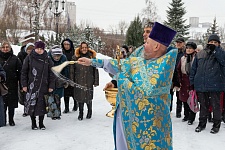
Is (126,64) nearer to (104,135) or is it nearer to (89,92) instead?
(104,135)

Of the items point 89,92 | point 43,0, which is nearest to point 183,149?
point 89,92

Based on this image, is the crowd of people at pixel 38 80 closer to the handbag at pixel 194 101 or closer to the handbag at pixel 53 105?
the handbag at pixel 53 105

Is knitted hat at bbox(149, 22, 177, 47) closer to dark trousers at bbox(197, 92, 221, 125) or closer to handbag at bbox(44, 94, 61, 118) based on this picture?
dark trousers at bbox(197, 92, 221, 125)

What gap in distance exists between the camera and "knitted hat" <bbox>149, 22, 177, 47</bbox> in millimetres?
2562

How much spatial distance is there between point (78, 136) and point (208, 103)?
8.51 feet

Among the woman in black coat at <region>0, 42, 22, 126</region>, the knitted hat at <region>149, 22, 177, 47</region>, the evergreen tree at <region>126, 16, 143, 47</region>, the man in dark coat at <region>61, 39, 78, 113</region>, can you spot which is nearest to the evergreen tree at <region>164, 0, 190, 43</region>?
the evergreen tree at <region>126, 16, 143, 47</region>

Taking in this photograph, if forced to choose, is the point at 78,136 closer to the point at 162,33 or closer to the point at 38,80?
the point at 38,80

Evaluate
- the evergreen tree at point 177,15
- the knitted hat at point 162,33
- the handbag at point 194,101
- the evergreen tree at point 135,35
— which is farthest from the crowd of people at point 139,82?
the evergreen tree at point 177,15

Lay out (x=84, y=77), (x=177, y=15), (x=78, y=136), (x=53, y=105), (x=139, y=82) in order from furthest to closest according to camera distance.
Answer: (x=177, y=15) → (x=84, y=77) → (x=53, y=105) → (x=78, y=136) → (x=139, y=82)

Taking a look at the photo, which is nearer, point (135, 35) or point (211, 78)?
point (211, 78)

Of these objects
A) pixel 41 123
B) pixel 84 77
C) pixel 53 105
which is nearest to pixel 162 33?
pixel 41 123

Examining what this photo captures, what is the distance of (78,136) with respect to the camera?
17.7 ft

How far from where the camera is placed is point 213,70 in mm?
5531

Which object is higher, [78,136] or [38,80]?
[38,80]
